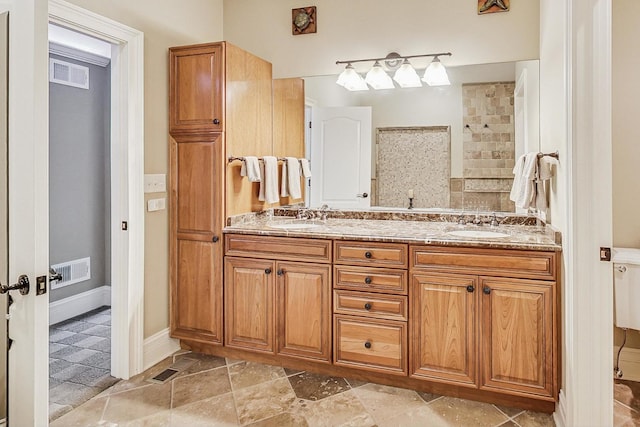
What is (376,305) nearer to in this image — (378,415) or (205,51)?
(378,415)

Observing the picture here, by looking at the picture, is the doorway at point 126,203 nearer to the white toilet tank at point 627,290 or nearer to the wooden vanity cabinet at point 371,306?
the wooden vanity cabinet at point 371,306

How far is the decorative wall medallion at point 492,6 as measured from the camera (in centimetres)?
286

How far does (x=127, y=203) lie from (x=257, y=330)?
1.13m

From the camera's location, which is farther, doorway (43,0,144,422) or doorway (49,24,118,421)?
doorway (49,24,118,421)

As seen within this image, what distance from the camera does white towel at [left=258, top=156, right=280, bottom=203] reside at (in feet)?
10.3

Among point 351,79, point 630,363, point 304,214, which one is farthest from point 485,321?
point 351,79

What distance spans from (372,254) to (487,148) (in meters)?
1.15

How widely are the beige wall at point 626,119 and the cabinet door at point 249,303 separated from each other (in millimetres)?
2177

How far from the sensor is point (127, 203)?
106 inches

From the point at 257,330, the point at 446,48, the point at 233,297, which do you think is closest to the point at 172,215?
the point at 233,297

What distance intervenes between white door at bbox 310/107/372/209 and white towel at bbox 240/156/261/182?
58cm

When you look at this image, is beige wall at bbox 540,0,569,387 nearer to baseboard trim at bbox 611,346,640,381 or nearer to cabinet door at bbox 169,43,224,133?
baseboard trim at bbox 611,346,640,381

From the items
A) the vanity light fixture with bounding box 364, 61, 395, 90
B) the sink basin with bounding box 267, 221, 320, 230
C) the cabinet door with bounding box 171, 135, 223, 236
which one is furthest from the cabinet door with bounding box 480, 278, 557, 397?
the cabinet door with bounding box 171, 135, 223, 236

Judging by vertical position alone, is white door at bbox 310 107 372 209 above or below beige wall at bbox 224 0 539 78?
below
